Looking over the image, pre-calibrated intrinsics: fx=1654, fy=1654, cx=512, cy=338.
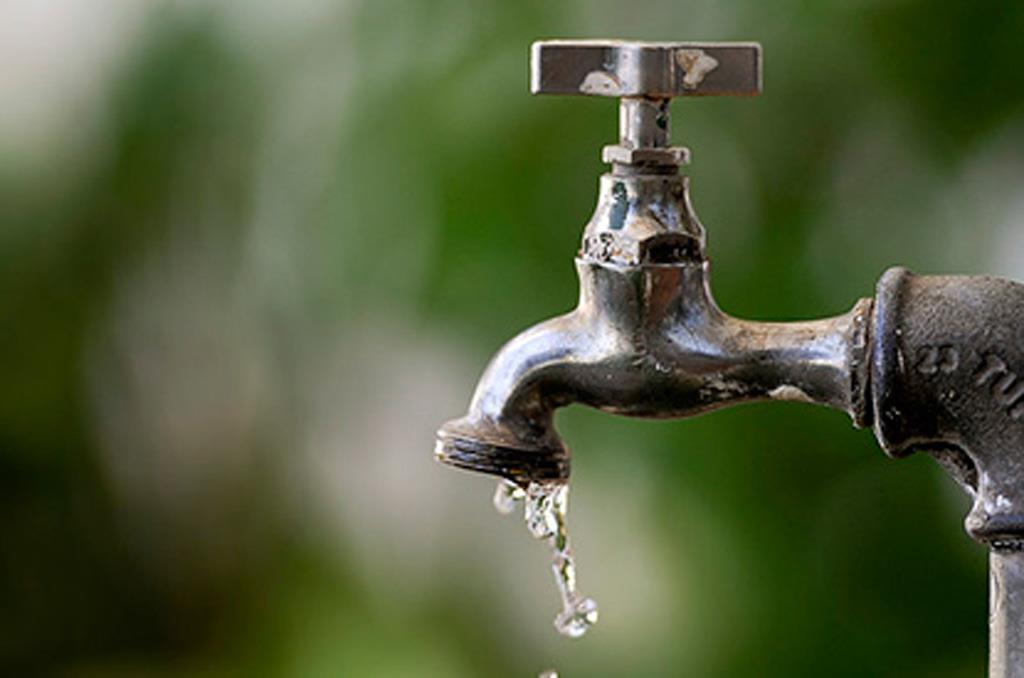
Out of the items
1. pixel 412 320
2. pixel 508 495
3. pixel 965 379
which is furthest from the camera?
pixel 412 320

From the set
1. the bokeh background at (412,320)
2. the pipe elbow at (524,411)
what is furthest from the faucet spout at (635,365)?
the bokeh background at (412,320)

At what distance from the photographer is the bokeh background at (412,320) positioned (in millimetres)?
1333

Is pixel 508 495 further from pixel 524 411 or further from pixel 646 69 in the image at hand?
pixel 646 69

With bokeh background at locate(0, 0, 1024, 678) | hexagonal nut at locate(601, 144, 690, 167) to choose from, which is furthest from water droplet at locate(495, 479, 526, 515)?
bokeh background at locate(0, 0, 1024, 678)

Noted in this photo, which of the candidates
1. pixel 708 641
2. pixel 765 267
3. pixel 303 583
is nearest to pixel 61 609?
pixel 303 583

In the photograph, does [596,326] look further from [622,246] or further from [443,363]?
[443,363]

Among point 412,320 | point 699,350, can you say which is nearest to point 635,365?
point 699,350

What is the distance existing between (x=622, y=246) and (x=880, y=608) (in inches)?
28.1

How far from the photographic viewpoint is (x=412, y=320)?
1512 millimetres

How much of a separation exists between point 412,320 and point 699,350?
79cm

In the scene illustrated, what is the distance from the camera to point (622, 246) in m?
0.73

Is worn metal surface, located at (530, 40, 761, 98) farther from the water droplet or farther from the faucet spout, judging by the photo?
the water droplet

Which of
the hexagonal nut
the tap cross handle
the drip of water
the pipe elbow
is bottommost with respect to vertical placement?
the drip of water

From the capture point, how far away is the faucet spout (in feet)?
2.38
